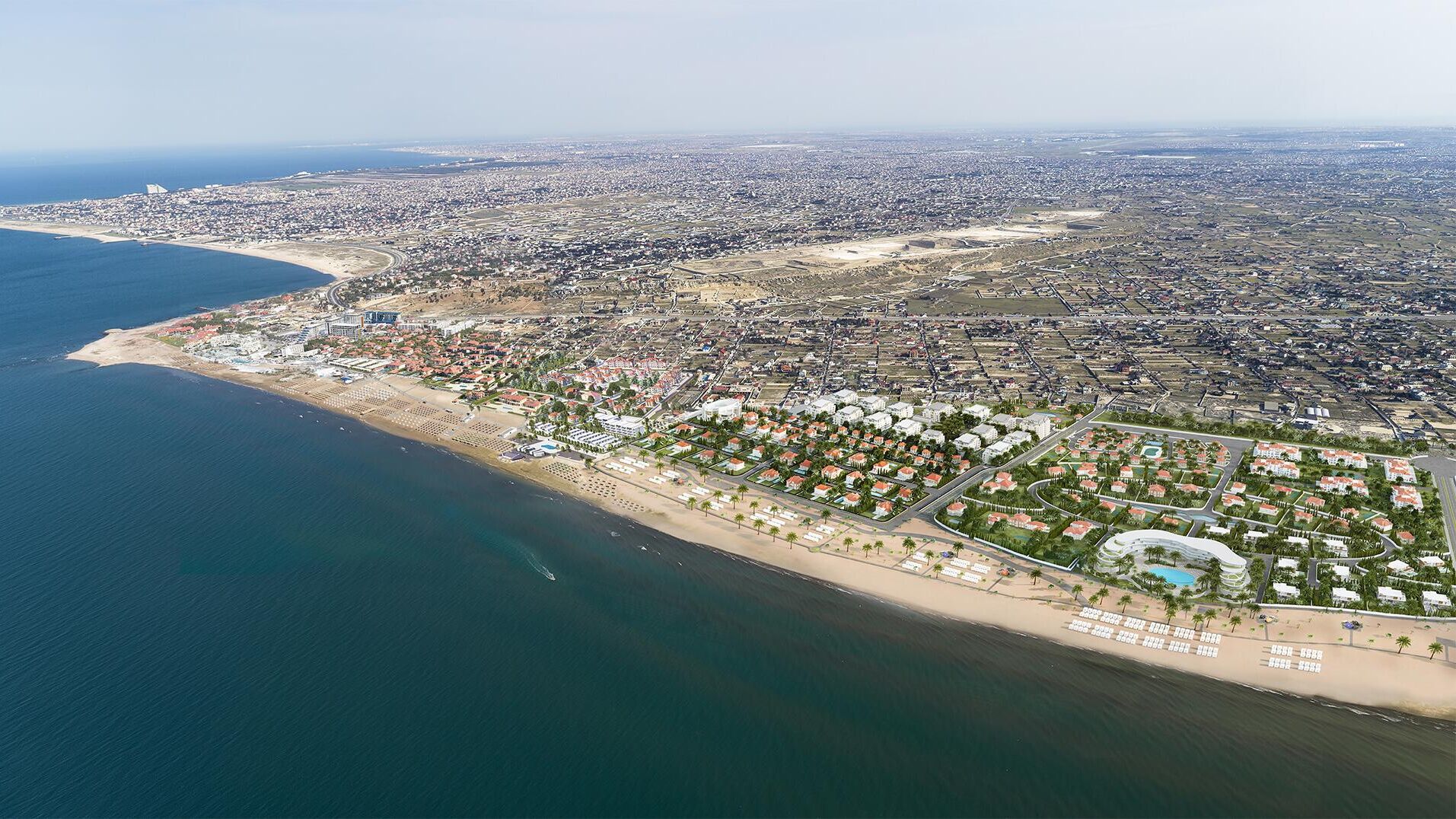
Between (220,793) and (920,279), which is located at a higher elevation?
(920,279)

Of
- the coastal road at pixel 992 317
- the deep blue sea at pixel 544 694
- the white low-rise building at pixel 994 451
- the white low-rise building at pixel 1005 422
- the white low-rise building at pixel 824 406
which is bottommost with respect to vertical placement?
the deep blue sea at pixel 544 694

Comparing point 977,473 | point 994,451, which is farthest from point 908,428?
point 977,473

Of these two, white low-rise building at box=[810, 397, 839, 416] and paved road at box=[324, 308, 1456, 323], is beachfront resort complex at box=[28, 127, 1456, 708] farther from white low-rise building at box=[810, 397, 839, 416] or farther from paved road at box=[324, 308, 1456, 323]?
paved road at box=[324, 308, 1456, 323]

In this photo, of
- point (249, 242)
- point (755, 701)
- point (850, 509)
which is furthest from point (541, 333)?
point (249, 242)

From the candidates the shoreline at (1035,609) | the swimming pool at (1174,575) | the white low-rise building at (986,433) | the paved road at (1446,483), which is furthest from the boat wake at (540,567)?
the paved road at (1446,483)

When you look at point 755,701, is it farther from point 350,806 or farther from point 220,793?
point 220,793

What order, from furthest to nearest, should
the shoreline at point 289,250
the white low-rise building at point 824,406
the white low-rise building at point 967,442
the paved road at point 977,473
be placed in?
the shoreline at point 289,250 → the white low-rise building at point 824,406 → the white low-rise building at point 967,442 → the paved road at point 977,473

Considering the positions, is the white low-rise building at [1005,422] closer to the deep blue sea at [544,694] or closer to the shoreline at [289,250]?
the deep blue sea at [544,694]
